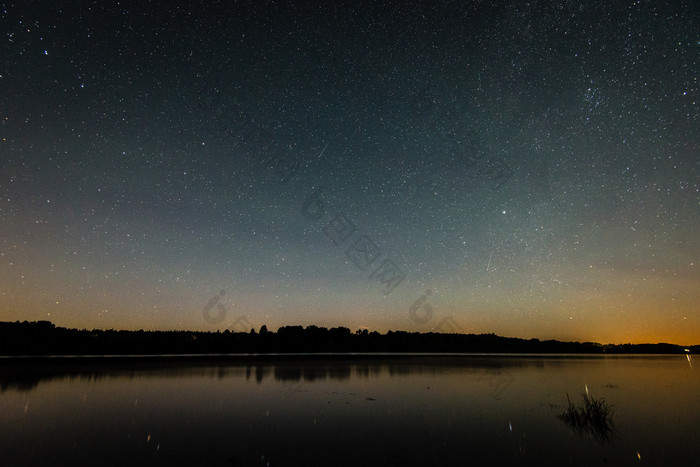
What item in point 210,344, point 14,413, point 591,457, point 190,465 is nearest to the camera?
point 190,465

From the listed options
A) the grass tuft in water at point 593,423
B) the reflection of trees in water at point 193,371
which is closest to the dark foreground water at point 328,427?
the grass tuft in water at point 593,423

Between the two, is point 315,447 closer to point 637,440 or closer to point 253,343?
point 637,440

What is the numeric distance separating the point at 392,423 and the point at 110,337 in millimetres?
83024

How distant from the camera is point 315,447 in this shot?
1089 cm

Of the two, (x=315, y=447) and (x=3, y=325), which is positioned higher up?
(x=3, y=325)

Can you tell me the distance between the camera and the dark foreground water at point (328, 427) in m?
9.98

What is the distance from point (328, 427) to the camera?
13461 millimetres

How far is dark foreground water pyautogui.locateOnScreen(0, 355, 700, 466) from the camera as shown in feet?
32.8

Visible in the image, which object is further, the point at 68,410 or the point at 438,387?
the point at 438,387

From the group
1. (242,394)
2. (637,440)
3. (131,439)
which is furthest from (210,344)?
(637,440)

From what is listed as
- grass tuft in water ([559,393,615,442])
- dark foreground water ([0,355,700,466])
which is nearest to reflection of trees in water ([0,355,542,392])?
dark foreground water ([0,355,700,466])

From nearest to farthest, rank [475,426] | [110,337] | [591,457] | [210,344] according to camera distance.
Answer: [591,457] < [475,426] < [110,337] < [210,344]

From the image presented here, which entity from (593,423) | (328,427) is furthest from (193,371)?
(593,423)

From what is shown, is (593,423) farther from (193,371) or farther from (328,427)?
(193,371)
